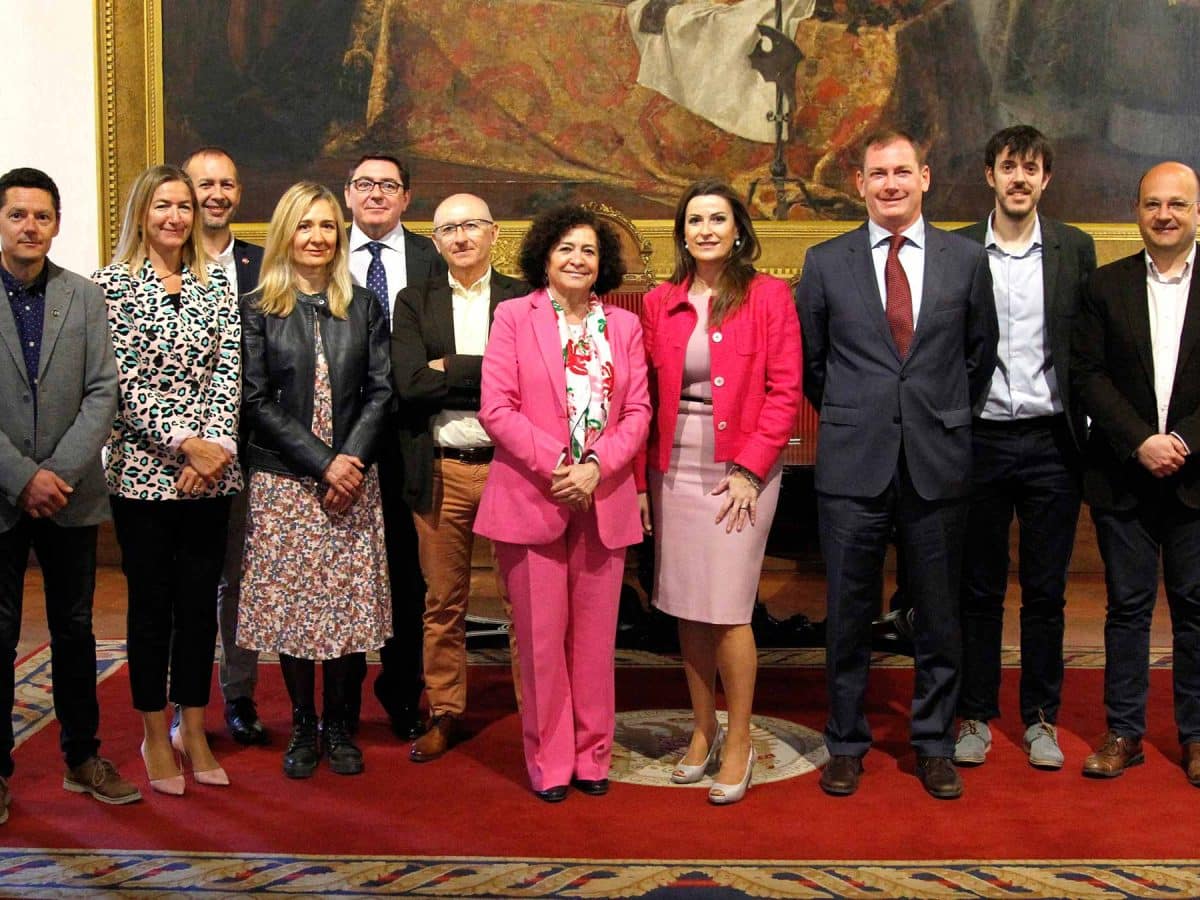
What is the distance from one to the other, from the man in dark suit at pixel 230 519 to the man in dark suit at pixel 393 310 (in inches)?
15.2

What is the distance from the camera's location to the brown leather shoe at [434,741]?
4328mm

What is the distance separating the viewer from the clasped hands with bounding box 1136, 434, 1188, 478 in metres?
4.01

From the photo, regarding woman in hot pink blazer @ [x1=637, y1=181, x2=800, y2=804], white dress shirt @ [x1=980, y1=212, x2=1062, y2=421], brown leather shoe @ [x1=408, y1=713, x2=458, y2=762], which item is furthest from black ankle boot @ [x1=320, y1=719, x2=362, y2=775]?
white dress shirt @ [x1=980, y1=212, x2=1062, y2=421]

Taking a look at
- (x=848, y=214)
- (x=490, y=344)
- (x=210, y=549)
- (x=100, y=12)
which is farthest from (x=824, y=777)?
(x=100, y=12)

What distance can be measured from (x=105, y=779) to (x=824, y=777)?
207 centimetres

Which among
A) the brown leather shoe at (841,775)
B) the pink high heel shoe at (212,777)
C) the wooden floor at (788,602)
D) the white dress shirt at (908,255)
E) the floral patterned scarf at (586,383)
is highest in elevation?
the white dress shirt at (908,255)

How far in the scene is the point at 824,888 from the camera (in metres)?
3.29

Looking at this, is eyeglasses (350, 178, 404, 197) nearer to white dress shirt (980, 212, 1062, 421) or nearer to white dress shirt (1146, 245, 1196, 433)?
white dress shirt (980, 212, 1062, 421)

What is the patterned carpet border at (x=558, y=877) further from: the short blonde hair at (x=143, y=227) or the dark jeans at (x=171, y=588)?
the short blonde hair at (x=143, y=227)

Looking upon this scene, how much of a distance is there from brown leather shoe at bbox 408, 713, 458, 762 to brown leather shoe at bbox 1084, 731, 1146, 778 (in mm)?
1964

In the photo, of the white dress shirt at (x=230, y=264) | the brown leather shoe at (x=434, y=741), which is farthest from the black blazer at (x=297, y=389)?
the brown leather shoe at (x=434, y=741)

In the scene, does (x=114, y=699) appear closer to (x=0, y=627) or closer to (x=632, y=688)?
(x=0, y=627)

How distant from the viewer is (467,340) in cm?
430

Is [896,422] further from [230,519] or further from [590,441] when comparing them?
[230,519]
